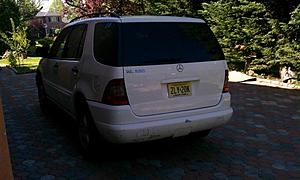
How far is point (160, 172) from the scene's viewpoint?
3.82 metres

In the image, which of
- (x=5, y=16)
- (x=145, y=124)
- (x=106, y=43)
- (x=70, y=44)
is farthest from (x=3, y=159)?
(x=5, y=16)

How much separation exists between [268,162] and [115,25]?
2.46 metres

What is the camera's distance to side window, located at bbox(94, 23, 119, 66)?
362cm

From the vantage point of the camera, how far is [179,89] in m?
3.77

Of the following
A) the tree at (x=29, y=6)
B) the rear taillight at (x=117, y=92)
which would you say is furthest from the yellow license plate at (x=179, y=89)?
the tree at (x=29, y=6)

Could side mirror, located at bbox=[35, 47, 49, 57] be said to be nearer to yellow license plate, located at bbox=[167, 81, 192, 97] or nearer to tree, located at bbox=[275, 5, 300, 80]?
yellow license plate, located at bbox=[167, 81, 192, 97]

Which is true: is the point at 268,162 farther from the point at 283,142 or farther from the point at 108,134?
the point at 108,134

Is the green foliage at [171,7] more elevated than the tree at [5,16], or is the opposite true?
the green foliage at [171,7]

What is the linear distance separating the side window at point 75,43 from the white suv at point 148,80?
0.09 m

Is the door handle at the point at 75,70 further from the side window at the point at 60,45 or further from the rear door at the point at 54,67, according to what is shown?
the side window at the point at 60,45

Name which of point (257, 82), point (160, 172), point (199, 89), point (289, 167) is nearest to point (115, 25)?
point (199, 89)

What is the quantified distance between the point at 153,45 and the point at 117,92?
0.70 meters

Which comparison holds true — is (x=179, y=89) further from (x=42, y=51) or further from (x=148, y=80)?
(x=42, y=51)

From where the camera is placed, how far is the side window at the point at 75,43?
4500mm
